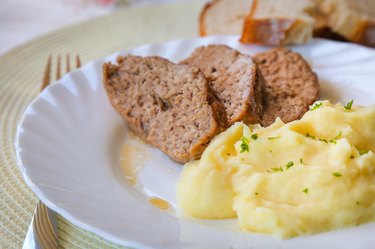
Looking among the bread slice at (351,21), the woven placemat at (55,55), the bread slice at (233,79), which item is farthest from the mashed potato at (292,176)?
the bread slice at (351,21)

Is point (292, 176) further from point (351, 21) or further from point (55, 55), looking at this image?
point (55, 55)

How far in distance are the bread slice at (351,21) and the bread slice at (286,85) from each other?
1182 mm

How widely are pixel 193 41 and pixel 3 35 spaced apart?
3.00 metres

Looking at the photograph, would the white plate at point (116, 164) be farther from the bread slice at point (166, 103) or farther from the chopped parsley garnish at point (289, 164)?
the chopped parsley garnish at point (289, 164)

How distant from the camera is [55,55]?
568 centimetres

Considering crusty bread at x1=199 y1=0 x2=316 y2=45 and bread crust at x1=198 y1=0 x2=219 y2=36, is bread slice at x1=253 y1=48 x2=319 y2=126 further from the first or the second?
bread crust at x1=198 y1=0 x2=219 y2=36

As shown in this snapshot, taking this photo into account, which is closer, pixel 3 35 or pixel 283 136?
pixel 283 136

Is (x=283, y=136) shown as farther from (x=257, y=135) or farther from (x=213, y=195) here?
(x=213, y=195)

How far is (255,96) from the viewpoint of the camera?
3699mm

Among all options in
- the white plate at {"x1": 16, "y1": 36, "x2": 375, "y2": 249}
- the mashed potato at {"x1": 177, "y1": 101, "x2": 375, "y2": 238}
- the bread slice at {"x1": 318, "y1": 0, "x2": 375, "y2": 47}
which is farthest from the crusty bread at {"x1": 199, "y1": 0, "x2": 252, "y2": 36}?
the mashed potato at {"x1": 177, "y1": 101, "x2": 375, "y2": 238}

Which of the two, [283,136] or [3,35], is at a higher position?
[283,136]

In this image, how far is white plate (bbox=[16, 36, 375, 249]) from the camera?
2.72m

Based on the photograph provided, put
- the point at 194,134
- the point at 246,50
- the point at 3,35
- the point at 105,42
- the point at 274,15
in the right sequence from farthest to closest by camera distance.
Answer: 1. the point at 3,35
2. the point at 105,42
3. the point at 274,15
4. the point at 246,50
5. the point at 194,134

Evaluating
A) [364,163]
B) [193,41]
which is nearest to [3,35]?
[193,41]
